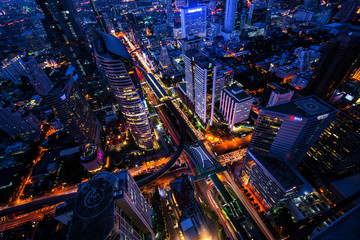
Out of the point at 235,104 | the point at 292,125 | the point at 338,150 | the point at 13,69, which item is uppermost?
the point at 292,125

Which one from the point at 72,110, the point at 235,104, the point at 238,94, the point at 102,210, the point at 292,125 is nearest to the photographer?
the point at 102,210

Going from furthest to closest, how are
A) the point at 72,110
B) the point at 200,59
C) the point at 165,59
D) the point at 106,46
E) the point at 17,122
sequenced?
the point at 165,59, the point at 17,122, the point at 200,59, the point at 72,110, the point at 106,46

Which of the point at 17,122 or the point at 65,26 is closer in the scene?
the point at 17,122

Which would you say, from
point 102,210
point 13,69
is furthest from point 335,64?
point 13,69

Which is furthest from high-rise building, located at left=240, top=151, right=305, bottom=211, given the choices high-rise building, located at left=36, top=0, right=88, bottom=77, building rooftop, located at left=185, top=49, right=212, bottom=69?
high-rise building, located at left=36, top=0, right=88, bottom=77

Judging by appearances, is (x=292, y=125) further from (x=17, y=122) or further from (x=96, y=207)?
(x=17, y=122)

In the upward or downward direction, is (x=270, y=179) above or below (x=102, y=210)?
below

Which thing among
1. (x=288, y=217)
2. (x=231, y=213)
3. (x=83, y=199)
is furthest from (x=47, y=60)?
(x=288, y=217)

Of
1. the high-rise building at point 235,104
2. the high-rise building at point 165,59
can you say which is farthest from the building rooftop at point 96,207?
the high-rise building at point 165,59

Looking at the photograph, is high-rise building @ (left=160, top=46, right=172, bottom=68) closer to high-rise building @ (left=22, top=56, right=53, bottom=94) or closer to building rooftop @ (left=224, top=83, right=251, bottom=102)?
building rooftop @ (left=224, top=83, right=251, bottom=102)
